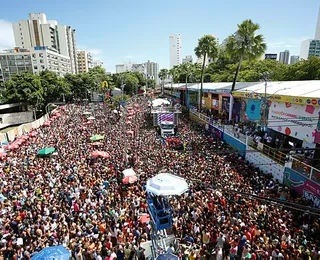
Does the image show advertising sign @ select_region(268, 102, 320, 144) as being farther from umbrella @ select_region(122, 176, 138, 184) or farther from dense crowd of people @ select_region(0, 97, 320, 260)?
umbrella @ select_region(122, 176, 138, 184)

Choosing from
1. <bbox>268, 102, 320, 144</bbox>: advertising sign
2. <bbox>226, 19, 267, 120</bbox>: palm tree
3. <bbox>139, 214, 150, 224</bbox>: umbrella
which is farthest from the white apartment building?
<bbox>139, 214, 150, 224</bbox>: umbrella

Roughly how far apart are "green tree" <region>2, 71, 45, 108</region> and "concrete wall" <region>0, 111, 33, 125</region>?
2.84 m

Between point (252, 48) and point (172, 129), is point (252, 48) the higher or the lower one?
the higher one

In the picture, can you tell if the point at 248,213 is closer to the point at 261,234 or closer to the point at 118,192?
the point at 261,234

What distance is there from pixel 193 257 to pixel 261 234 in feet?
10.3

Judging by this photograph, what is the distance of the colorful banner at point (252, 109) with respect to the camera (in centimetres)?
1993

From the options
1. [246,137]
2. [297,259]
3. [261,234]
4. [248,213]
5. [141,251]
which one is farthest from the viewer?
[246,137]

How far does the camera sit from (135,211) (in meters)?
10.5

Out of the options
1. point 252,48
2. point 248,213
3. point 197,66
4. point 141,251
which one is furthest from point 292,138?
point 197,66

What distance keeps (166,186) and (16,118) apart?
47.4 meters

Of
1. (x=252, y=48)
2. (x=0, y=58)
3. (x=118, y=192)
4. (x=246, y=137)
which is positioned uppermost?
(x=0, y=58)

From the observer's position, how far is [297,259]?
7438 millimetres

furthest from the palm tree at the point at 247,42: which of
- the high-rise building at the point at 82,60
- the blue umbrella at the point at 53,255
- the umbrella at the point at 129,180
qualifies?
the high-rise building at the point at 82,60

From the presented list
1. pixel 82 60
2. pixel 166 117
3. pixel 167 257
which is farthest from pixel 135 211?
pixel 82 60
